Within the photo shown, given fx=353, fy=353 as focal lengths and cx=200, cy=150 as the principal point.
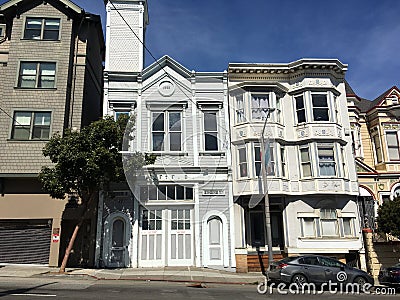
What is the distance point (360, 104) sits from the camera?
25.4 m

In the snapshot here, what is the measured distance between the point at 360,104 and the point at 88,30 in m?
19.0

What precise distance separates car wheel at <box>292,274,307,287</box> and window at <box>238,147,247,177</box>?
6.28 metres

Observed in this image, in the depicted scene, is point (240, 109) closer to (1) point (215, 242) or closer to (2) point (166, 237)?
(1) point (215, 242)

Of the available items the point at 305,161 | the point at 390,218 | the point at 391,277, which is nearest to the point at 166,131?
the point at 305,161

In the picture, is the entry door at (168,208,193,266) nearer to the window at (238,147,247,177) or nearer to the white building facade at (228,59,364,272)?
the white building facade at (228,59,364,272)

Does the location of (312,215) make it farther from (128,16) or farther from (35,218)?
(128,16)

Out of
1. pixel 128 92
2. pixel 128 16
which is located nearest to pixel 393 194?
pixel 128 92

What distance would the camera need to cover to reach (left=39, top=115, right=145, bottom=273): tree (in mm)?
14547

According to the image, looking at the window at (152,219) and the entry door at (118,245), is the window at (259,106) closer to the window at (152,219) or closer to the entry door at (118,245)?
the window at (152,219)

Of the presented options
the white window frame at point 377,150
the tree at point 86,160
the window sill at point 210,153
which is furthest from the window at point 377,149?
the tree at point 86,160

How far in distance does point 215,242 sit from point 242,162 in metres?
4.32

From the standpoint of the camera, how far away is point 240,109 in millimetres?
19359

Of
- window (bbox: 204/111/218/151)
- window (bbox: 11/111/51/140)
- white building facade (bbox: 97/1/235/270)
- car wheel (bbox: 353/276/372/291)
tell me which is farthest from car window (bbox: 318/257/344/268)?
window (bbox: 11/111/51/140)

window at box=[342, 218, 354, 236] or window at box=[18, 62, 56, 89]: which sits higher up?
window at box=[18, 62, 56, 89]
